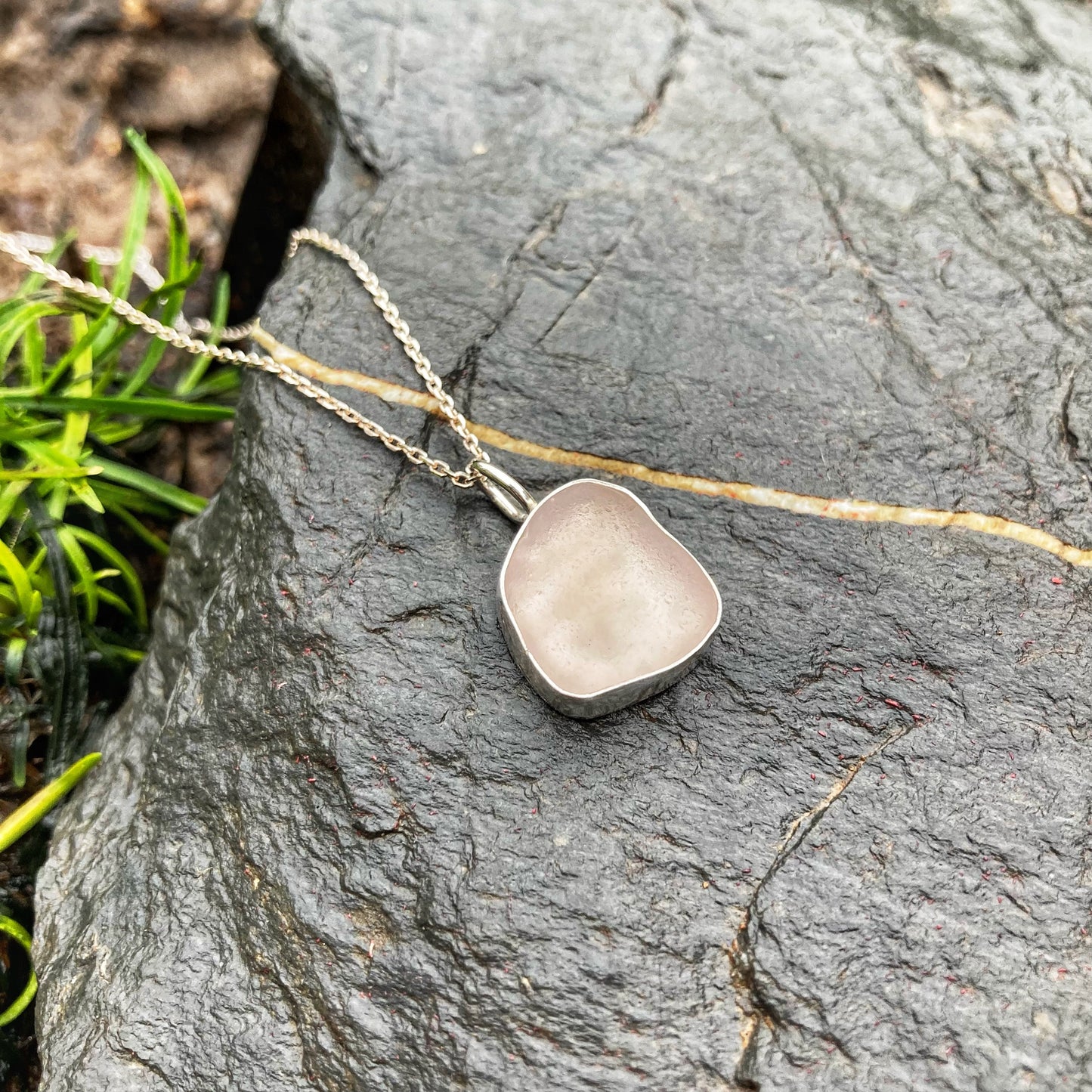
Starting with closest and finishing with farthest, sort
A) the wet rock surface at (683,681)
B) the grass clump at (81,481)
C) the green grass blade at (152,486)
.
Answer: the wet rock surface at (683,681) → the grass clump at (81,481) → the green grass blade at (152,486)

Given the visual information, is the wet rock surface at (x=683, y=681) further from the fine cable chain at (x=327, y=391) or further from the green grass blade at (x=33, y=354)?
the green grass blade at (x=33, y=354)

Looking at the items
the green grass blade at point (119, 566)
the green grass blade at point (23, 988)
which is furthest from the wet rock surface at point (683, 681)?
the green grass blade at point (119, 566)

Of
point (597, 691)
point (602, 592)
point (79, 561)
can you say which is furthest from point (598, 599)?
point (79, 561)

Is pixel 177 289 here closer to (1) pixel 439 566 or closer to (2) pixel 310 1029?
(1) pixel 439 566

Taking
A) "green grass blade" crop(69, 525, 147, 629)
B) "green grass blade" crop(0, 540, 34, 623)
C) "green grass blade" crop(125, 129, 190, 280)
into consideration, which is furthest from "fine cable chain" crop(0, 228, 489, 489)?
"green grass blade" crop(0, 540, 34, 623)

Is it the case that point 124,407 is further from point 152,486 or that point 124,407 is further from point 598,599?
point 598,599

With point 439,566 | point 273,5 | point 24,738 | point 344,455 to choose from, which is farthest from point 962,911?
point 273,5

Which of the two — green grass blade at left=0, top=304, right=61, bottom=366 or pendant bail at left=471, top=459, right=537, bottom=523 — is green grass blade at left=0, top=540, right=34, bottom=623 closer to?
green grass blade at left=0, top=304, right=61, bottom=366
